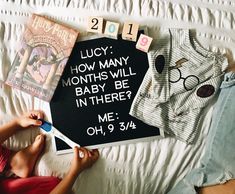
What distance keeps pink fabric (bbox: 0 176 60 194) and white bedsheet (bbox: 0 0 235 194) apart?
44mm

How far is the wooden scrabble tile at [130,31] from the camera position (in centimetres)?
117

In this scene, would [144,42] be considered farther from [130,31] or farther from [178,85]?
[178,85]

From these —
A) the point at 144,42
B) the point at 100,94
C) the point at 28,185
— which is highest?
the point at 144,42

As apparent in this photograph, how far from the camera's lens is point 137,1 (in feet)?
3.96

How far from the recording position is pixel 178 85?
1.17 metres

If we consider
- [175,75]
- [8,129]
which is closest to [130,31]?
[175,75]

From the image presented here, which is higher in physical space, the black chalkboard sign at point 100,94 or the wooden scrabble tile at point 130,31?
the wooden scrabble tile at point 130,31

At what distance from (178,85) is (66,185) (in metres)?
0.44

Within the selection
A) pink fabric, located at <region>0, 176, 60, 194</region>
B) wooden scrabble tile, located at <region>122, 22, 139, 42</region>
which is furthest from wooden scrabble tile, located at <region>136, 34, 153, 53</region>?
pink fabric, located at <region>0, 176, 60, 194</region>

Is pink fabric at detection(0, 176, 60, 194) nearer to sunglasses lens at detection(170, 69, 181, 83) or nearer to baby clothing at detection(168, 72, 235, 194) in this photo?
baby clothing at detection(168, 72, 235, 194)

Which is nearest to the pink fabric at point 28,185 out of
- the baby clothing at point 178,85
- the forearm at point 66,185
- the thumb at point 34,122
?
the forearm at point 66,185

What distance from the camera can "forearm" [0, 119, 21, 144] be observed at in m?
1.16

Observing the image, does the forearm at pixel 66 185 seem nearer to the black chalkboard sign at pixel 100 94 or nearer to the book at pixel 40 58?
the black chalkboard sign at pixel 100 94

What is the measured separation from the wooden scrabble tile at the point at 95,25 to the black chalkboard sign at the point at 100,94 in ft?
0.10
